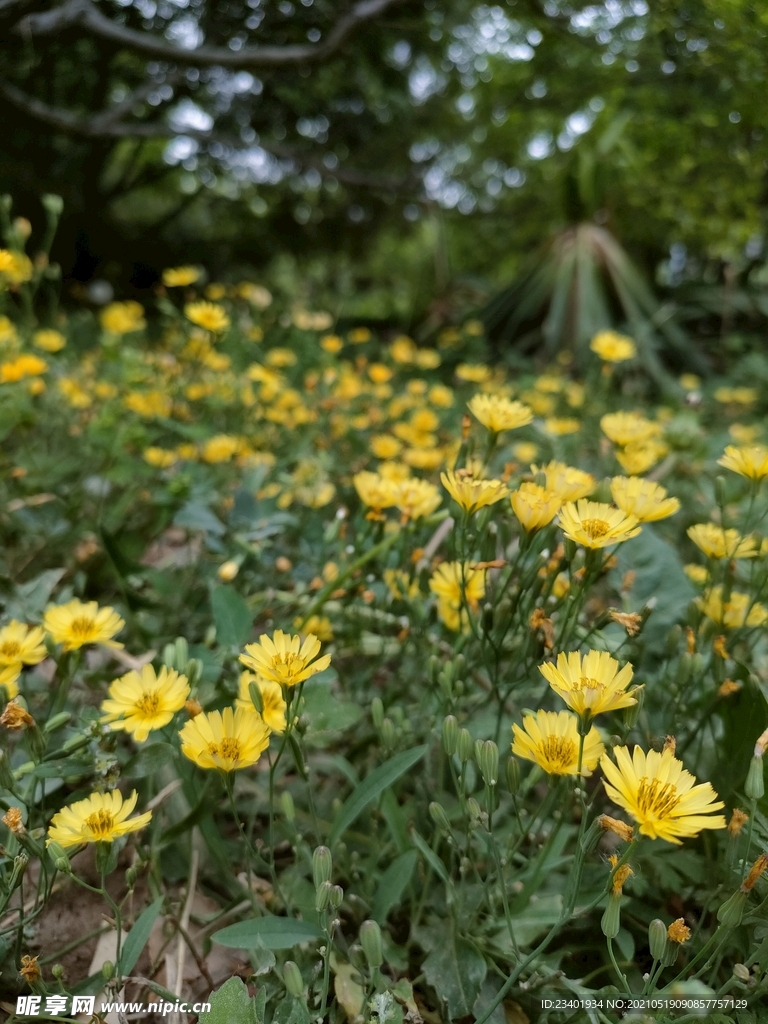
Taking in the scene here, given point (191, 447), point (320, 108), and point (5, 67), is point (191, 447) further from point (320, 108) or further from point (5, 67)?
point (320, 108)

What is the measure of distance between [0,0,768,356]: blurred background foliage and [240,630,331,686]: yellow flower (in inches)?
68.5

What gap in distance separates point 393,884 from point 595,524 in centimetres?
42

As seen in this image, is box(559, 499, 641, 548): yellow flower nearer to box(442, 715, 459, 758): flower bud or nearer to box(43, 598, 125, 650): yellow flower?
box(442, 715, 459, 758): flower bud

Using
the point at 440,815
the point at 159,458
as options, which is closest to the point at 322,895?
the point at 440,815

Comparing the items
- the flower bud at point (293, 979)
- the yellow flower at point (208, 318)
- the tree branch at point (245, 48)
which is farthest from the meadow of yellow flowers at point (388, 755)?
the tree branch at point (245, 48)

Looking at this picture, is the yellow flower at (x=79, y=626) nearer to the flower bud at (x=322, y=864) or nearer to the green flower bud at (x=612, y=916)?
the flower bud at (x=322, y=864)

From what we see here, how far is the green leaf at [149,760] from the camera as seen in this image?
0.72m

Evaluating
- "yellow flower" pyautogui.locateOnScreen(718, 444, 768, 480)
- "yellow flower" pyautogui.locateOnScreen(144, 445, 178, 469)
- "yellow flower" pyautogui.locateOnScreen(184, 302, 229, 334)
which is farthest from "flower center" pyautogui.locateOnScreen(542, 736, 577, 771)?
"yellow flower" pyautogui.locateOnScreen(184, 302, 229, 334)

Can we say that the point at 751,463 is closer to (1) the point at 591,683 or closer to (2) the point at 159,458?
(1) the point at 591,683

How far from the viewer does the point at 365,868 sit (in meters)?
0.75

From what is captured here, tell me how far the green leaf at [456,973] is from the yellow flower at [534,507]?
0.43 meters

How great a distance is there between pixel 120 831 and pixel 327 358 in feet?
6.67

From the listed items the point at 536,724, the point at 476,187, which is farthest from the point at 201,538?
the point at 476,187

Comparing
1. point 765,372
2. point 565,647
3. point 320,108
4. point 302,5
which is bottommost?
point 765,372
